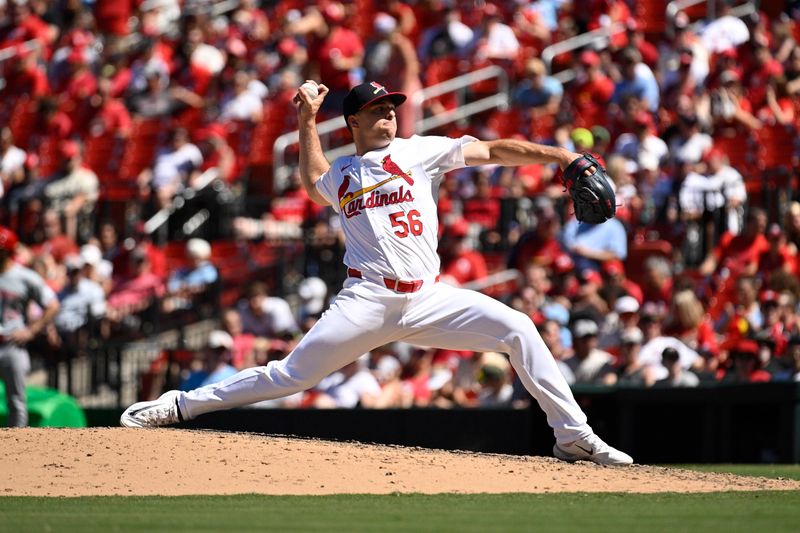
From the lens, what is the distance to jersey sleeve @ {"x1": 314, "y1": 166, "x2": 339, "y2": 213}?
8.33 m

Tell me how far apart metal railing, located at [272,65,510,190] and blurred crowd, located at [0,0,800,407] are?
0.16 meters

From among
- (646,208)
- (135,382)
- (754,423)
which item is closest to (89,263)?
Answer: (135,382)

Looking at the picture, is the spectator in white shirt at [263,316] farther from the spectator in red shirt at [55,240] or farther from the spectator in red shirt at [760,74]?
the spectator in red shirt at [760,74]

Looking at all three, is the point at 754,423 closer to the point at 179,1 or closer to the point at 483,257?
the point at 483,257

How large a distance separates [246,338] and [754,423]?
4981 millimetres

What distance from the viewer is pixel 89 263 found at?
15828 millimetres

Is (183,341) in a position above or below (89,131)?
below

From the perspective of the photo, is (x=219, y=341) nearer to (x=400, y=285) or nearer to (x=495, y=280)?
(x=495, y=280)

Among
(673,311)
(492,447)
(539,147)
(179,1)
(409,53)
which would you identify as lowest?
(492,447)

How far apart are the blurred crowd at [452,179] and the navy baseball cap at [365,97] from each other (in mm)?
4185

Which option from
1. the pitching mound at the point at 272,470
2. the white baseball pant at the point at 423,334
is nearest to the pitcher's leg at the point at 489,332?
the white baseball pant at the point at 423,334

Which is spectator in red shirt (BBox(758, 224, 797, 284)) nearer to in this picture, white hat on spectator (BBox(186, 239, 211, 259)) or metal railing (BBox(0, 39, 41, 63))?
white hat on spectator (BBox(186, 239, 211, 259))

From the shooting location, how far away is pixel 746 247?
44.3 ft

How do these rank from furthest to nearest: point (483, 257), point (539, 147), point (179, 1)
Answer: point (179, 1) → point (483, 257) → point (539, 147)
